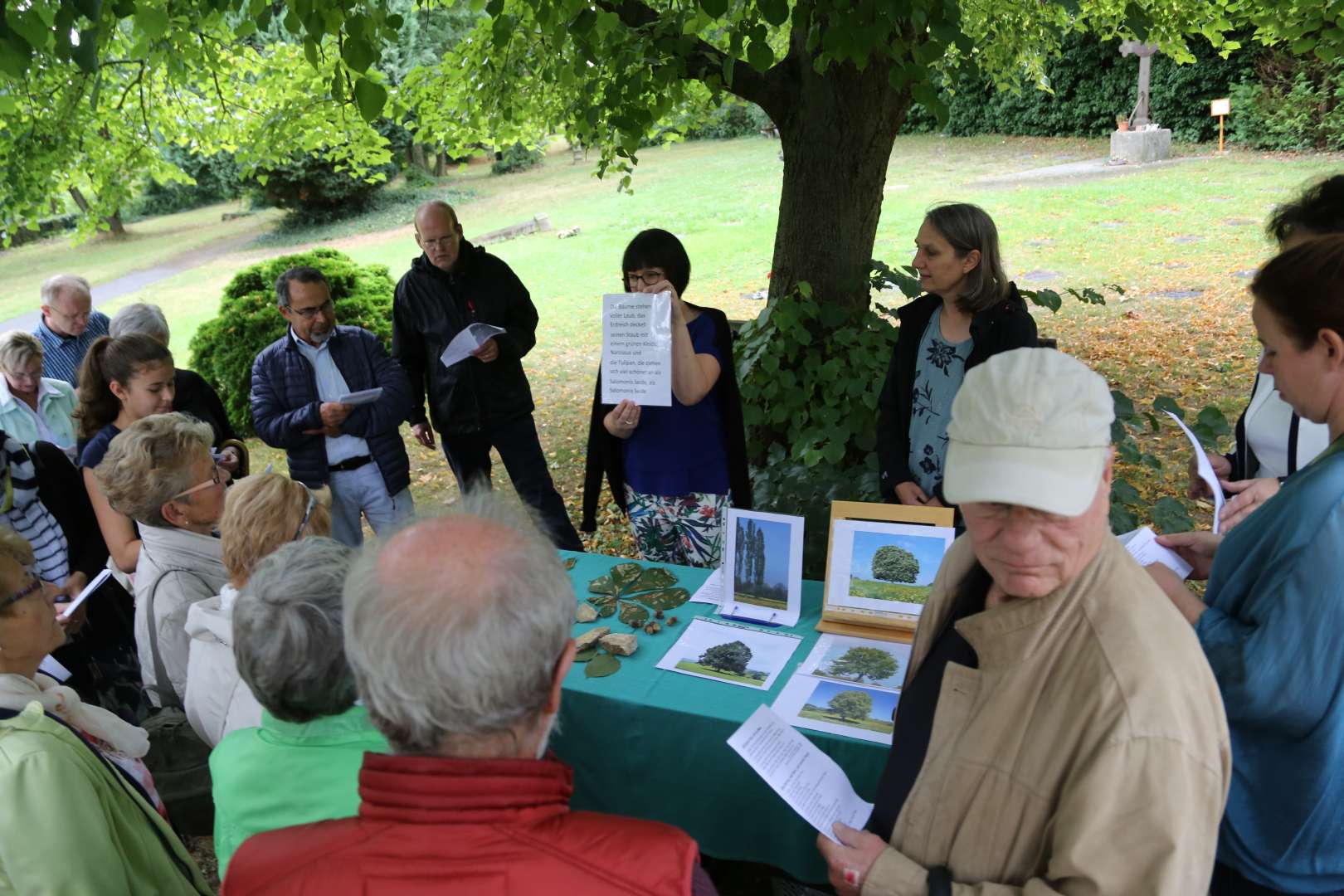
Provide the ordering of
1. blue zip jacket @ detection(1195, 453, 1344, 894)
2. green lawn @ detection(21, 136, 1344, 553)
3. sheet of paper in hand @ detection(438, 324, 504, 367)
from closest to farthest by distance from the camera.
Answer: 1. blue zip jacket @ detection(1195, 453, 1344, 894)
2. sheet of paper in hand @ detection(438, 324, 504, 367)
3. green lawn @ detection(21, 136, 1344, 553)

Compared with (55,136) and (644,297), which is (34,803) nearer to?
(644,297)

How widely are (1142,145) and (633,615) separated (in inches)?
781

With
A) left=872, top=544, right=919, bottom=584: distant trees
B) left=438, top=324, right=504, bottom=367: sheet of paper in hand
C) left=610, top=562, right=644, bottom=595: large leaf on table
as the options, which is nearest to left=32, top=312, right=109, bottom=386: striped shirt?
left=438, top=324, right=504, bottom=367: sheet of paper in hand

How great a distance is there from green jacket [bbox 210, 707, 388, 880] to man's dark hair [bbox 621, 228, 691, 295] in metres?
2.13

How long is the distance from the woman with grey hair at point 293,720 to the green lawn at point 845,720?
1038 millimetres

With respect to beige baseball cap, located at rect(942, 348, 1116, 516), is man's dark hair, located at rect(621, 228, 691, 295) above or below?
above

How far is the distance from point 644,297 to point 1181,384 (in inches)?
248

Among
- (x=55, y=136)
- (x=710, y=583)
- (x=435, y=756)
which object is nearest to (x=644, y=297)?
(x=710, y=583)

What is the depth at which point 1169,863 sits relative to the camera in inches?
45.3

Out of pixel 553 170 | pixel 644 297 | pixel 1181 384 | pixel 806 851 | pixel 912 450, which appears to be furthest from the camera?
pixel 553 170

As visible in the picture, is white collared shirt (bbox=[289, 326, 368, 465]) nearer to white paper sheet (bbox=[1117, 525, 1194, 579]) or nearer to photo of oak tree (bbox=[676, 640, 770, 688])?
photo of oak tree (bbox=[676, 640, 770, 688])

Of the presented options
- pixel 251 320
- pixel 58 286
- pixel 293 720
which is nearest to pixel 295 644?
pixel 293 720

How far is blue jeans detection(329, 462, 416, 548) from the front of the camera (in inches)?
173

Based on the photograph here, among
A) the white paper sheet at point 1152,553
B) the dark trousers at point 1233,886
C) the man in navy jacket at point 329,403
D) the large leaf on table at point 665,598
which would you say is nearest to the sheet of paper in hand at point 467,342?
the man in navy jacket at point 329,403
